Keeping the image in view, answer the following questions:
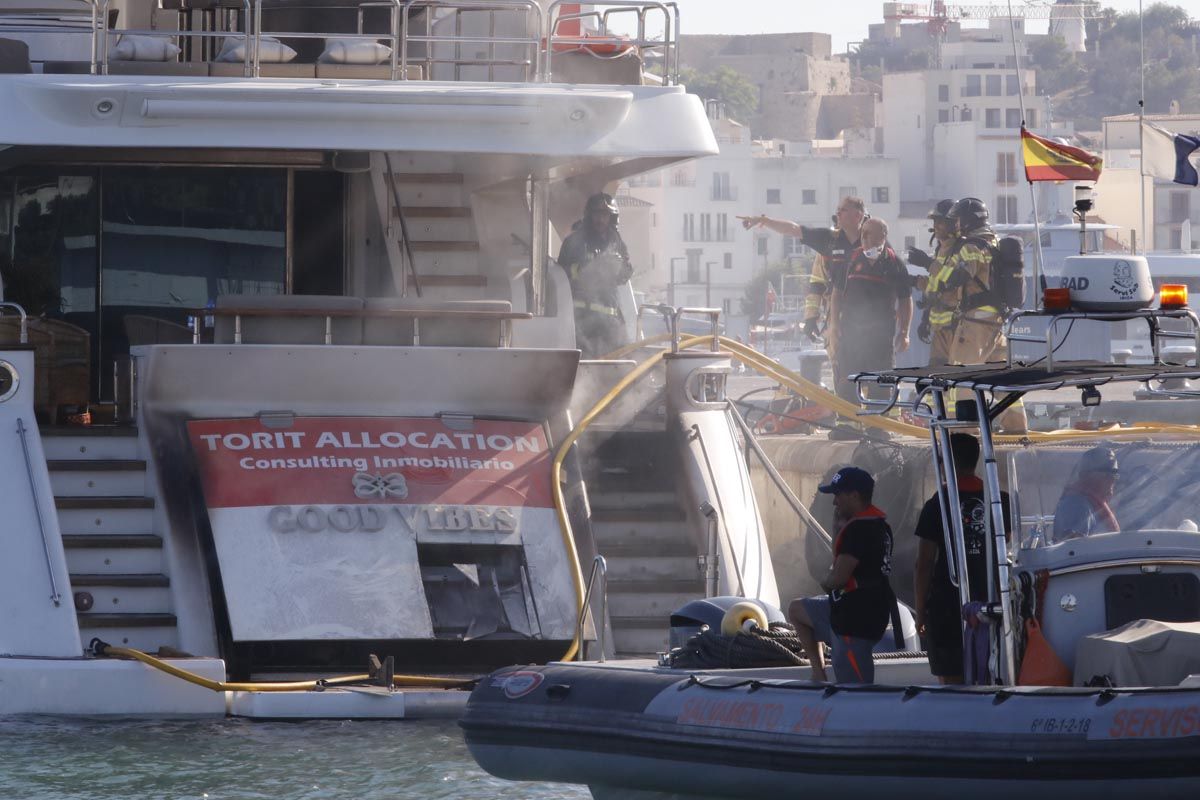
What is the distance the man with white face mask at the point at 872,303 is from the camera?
48.0 ft

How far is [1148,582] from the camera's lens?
25.3 feet

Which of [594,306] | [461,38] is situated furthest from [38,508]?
[594,306]

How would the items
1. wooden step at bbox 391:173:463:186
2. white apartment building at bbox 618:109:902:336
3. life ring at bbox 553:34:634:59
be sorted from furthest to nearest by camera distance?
white apartment building at bbox 618:109:902:336 → wooden step at bbox 391:173:463:186 → life ring at bbox 553:34:634:59

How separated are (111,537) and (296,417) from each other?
3.70ft

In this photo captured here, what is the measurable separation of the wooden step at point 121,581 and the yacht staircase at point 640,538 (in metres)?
2.34

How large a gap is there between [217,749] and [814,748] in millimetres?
3096

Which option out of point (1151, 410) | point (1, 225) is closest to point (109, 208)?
point (1, 225)

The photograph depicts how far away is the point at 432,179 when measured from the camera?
13.6 metres

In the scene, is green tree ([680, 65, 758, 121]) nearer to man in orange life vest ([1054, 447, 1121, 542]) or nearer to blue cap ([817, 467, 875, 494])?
blue cap ([817, 467, 875, 494])

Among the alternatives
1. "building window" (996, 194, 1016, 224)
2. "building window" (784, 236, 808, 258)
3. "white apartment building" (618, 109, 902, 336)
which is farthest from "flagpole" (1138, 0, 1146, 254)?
"building window" (784, 236, 808, 258)

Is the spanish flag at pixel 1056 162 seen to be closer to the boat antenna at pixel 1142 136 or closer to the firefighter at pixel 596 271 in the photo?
the boat antenna at pixel 1142 136

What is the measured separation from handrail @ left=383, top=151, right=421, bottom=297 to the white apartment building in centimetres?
7618

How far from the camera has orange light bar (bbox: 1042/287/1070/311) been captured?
773cm

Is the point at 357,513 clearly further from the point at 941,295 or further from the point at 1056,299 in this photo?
the point at 941,295
